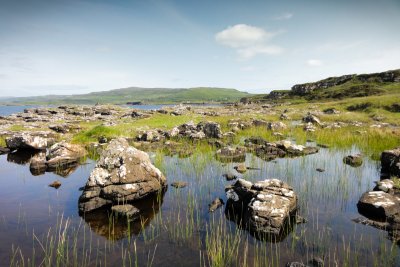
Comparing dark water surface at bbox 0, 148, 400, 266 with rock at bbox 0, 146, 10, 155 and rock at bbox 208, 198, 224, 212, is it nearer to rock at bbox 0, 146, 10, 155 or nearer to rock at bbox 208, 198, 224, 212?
rock at bbox 208, 198, 224, 212

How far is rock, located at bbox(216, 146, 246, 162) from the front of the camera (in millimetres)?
20578

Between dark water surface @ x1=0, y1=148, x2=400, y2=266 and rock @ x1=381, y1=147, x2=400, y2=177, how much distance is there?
2.46 ft

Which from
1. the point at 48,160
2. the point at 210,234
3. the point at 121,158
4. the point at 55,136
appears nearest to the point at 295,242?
the point at 210,234

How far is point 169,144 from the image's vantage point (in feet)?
86.7

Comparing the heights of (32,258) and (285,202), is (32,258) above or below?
below

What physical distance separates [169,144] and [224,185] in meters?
12.4

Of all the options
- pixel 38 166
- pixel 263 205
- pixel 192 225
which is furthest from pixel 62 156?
pixel 263 205

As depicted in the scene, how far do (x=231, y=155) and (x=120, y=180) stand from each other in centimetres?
1037

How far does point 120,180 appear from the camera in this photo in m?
13.2

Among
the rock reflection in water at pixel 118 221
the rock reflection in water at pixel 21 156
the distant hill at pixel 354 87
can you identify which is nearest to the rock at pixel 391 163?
the rock reflection in water at pixel 118 221

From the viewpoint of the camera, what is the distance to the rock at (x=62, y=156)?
1920 centimetres

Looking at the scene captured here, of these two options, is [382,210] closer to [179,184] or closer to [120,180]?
[179,184]

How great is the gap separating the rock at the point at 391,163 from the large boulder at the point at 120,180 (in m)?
13.2

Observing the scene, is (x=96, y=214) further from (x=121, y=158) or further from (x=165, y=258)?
(x=165, y=258)
